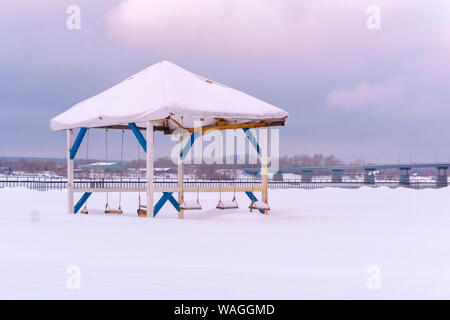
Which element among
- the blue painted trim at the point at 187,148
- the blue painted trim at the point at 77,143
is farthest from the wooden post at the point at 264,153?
the blue painted trim at the point at 77,143

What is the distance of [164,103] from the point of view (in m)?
11.6

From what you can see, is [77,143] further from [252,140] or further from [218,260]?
[218,260]

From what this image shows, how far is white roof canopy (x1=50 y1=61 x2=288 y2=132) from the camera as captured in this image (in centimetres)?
1180

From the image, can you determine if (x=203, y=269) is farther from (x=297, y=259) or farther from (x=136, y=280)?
(x=297, y=259)

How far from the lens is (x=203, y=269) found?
6035 mm

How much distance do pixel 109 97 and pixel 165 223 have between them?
5.09 m

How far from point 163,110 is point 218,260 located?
5712 millimetres

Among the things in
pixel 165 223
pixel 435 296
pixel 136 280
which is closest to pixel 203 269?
pixel 136 280

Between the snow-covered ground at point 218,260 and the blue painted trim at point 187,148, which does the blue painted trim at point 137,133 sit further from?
the snow-covered ground at point 218,260

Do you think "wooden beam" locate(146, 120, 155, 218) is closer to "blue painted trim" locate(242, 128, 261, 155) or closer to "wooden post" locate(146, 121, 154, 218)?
"wooden post" locate(146, 121, 154, 218)

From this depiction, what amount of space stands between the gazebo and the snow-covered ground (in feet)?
8.91

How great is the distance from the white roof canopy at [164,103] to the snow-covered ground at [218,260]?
2.92 m

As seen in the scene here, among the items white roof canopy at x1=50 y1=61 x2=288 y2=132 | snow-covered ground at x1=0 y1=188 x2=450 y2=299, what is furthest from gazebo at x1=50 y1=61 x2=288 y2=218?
snow-covered ground at x1=0 y1=188 x2=450 y2=299

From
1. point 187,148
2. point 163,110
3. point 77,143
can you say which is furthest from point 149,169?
point 77,143
